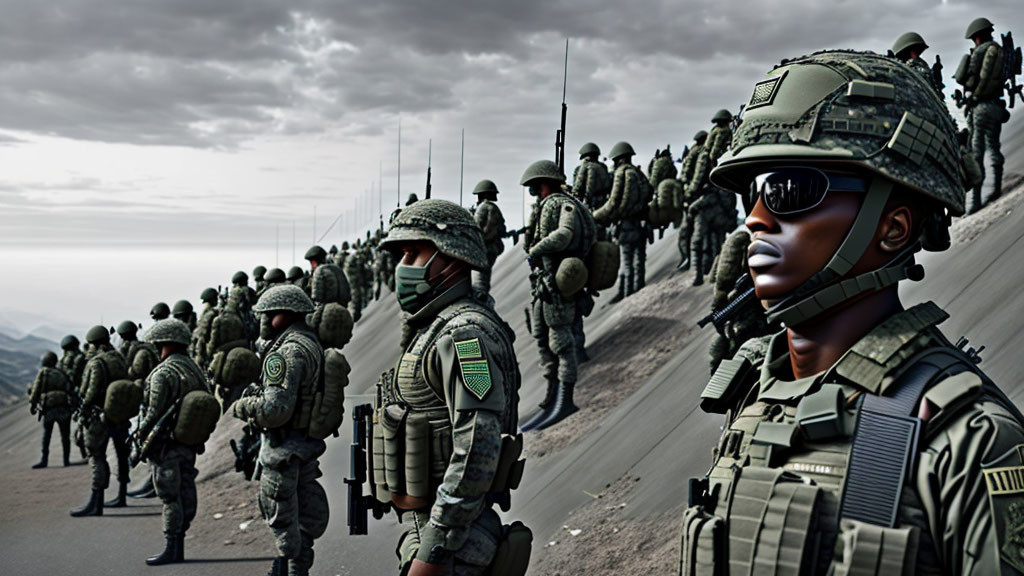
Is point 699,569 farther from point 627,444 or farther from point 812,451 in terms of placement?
point 627,444

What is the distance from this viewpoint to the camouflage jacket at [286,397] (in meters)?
7.24

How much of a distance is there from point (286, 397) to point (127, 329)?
10553 mm

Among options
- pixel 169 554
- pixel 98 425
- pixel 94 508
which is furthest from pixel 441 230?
pixel 94 508

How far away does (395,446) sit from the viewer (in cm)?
432

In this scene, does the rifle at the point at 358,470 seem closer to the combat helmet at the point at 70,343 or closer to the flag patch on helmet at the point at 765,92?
the flag patch on helmet at the point at 765,92

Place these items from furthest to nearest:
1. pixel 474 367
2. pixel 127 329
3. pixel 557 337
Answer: pixel 127 329, pixel 557 337, pixel 474 367

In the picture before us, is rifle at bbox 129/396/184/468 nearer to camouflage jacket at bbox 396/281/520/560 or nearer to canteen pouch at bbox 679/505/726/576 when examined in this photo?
camouflage jacket at bbox 396/281/520/560

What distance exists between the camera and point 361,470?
16.8ft

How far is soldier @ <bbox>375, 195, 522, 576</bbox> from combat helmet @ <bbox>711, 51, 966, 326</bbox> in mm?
2062

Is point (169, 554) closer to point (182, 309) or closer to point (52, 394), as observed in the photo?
point (182, 309)

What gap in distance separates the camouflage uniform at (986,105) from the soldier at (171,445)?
981cm

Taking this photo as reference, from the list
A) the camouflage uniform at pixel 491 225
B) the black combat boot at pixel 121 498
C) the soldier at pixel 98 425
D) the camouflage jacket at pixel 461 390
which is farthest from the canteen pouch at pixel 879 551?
the black combat boot at pixel 121 498

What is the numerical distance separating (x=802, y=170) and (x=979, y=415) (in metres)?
0.68

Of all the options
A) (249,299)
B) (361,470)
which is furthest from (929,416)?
(249,299)
